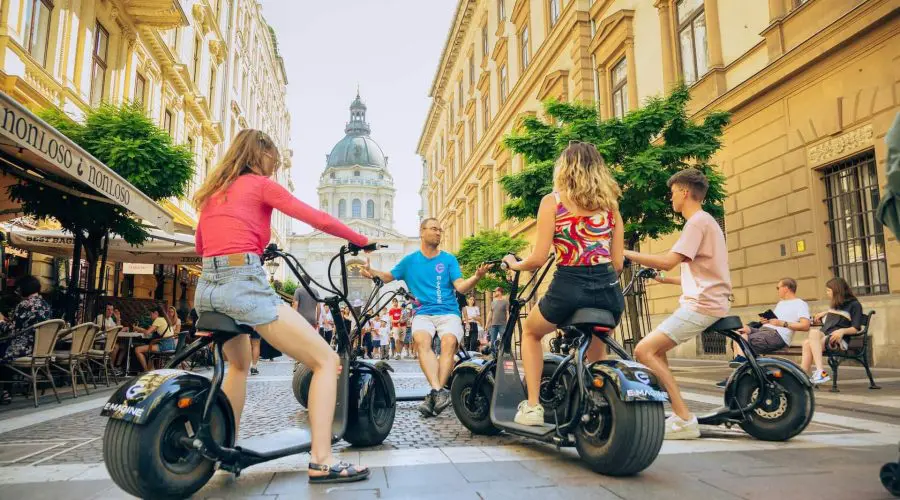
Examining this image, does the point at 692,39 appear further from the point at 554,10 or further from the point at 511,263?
the point at 511,263

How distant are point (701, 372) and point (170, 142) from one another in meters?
10.1

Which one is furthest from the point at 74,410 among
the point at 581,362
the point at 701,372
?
the point at 701,372

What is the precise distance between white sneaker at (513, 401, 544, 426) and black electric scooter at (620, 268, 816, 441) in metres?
1.37

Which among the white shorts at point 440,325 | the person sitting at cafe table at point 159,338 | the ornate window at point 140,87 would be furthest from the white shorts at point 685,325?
the ornate window at point 140,87

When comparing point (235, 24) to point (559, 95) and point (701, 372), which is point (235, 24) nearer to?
point (559, 95)

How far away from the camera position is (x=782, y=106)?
11375mm

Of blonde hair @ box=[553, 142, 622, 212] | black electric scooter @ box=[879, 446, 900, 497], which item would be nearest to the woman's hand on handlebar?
blonde hair @ box=[553, 142, 622, 212]

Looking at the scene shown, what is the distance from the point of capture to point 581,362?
3.46 meters

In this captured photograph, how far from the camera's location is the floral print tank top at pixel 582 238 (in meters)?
3.62

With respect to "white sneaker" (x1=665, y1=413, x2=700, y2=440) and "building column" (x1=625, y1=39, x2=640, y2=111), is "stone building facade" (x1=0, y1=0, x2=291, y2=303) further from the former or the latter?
"white sneaker" (x1=665, y1=413, x2=700, y2=440)

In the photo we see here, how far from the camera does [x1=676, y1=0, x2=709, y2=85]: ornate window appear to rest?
1381cm

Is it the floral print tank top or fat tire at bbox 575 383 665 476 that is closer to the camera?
fat tire at bbox 575 383 665 476

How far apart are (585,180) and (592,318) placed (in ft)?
2.66

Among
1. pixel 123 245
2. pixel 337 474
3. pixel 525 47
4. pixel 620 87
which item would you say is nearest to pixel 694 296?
pixel 337 474
